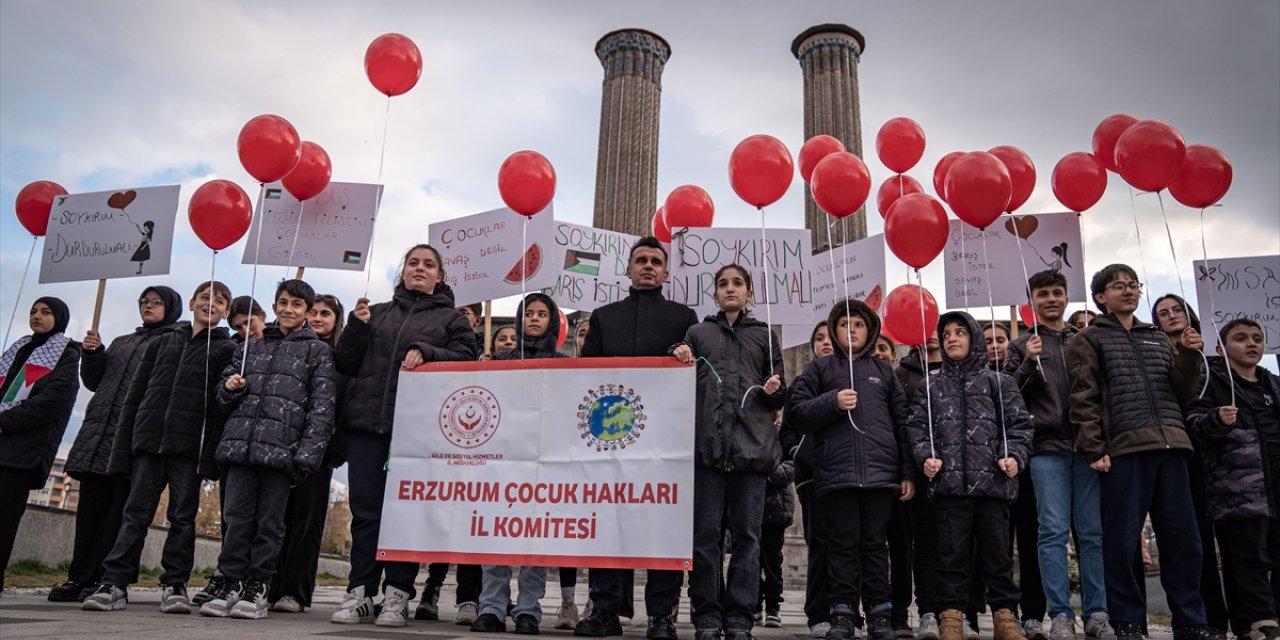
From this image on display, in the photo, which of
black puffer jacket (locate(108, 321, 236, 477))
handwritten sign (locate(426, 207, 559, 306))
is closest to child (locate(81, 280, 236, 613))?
black puffer jacket (locate(108, 321, 236, 477))

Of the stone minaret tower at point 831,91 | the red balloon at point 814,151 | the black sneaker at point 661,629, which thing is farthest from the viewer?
the stone minaret tower at point 831,91

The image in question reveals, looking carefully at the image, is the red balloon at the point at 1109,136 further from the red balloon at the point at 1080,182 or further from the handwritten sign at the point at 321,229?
the handwritten sign at the point at 321,229

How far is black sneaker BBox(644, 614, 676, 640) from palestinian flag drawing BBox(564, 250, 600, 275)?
3.32 m

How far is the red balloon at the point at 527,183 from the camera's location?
531 centimetres

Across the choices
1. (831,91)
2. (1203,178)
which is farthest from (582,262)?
(831,91)

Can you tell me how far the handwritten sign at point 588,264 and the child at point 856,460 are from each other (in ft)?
8.54

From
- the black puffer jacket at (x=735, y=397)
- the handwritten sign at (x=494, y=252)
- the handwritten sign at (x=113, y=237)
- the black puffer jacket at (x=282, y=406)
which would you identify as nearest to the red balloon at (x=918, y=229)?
the black puffer jacket at (x=735, y=397)

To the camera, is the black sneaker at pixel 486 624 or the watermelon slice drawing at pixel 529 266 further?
the watermelon slice drawing at pixel 529 266

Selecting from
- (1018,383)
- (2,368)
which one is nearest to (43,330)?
(2,368)

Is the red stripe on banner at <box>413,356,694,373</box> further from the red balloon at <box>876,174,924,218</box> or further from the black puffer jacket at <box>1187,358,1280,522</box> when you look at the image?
the red balloon at <box>876,174,924,218</box>

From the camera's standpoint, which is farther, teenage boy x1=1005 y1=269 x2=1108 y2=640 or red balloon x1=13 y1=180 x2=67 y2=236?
red balloon x1=13 y1=180 x2=67 y2=236

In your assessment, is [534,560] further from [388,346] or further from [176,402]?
[176,402]

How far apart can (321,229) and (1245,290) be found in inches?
216

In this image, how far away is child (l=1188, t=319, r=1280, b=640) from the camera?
3773 millimetres
